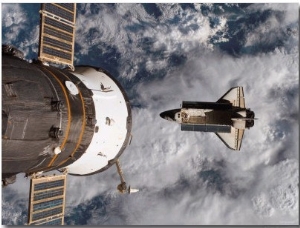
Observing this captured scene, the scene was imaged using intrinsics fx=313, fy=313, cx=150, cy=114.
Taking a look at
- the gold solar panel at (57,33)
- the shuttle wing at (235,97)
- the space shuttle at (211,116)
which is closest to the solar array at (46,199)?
the gold solar panel at (57,33)

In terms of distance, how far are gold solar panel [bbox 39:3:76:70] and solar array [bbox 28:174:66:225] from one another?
420 centimetres

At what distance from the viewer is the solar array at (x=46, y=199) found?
11.1m

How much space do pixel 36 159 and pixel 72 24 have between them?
7.18 m

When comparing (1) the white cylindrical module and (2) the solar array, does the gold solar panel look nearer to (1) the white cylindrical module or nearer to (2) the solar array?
(1) the white cylindrical module

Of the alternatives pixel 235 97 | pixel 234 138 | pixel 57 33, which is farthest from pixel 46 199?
pixel 235 97

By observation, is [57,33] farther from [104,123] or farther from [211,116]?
[211,116]

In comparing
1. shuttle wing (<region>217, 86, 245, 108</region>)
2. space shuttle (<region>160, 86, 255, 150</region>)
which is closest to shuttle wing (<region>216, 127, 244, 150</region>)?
space shuttle (<region>160, 86, 255, 150</region>)

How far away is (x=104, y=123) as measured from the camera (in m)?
9.16

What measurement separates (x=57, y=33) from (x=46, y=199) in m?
6.19

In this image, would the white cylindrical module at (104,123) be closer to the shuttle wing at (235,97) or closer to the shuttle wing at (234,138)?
the shuttle wing at (235,97)

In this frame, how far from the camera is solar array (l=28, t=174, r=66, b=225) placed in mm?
11094

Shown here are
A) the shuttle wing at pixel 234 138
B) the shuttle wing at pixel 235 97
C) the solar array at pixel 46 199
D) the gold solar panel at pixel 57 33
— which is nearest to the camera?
the gold solar panel at pixel 57 33

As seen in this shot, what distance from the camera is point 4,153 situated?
5.82 m

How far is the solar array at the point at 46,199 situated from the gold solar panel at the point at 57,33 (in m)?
4.20
